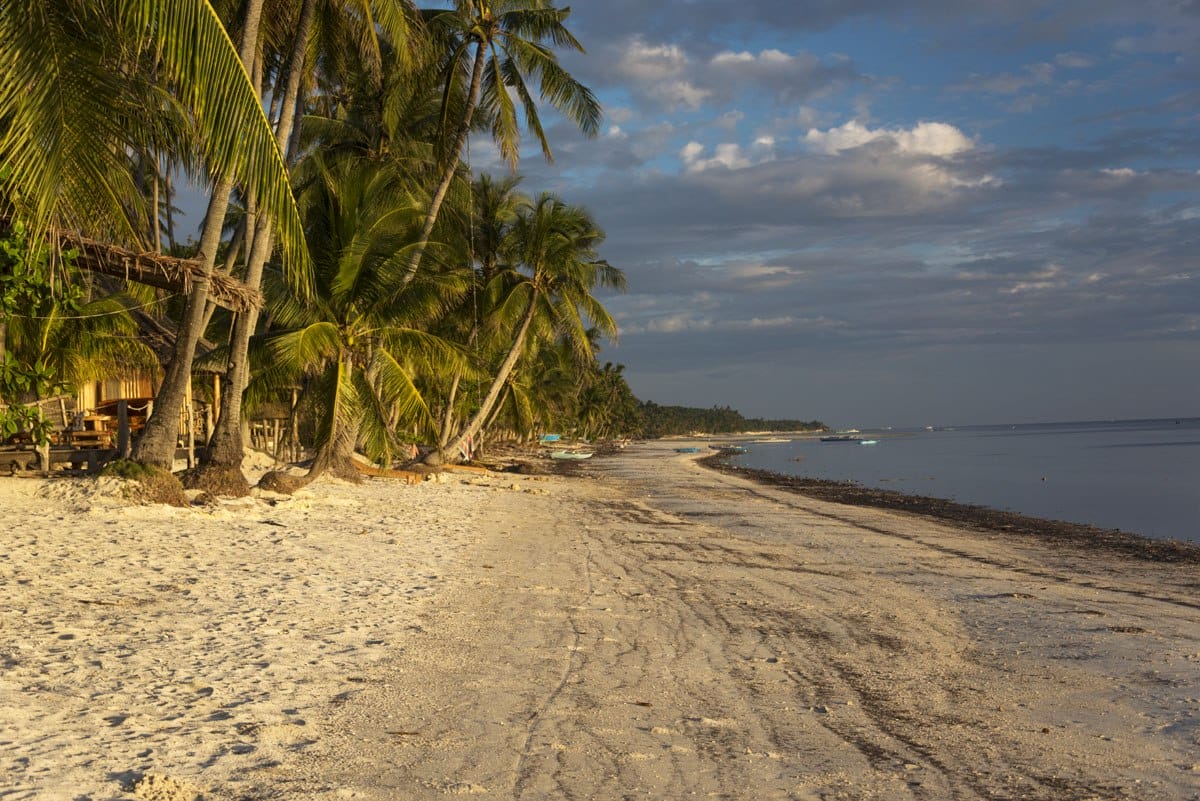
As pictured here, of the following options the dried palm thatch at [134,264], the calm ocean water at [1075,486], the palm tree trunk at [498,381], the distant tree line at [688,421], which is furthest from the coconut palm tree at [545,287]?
the distant tree line at [688,421]

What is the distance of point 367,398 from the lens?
49.2ft

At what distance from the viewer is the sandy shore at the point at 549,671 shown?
3945mm

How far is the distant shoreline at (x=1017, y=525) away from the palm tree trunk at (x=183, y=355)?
13.7 m

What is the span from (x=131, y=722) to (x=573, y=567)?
19.4 ft

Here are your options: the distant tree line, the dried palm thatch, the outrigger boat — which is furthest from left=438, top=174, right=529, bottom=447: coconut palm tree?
the distant tree line

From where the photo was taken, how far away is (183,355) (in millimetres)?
12117

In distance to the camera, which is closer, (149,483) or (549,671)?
(549,671)

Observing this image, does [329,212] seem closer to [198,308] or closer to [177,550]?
[198,308]

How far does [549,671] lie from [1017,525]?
1556cm

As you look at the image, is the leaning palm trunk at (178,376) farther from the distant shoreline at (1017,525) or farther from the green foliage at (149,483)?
the distant shoreline at (1017,525)

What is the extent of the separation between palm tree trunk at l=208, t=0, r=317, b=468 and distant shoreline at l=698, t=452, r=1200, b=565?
43.2 ft

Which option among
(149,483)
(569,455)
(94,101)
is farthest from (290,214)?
(569,455)

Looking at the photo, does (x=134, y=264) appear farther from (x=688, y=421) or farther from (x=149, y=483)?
(x=688, y=421)

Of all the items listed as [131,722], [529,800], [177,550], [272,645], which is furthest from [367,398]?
[529,800]
